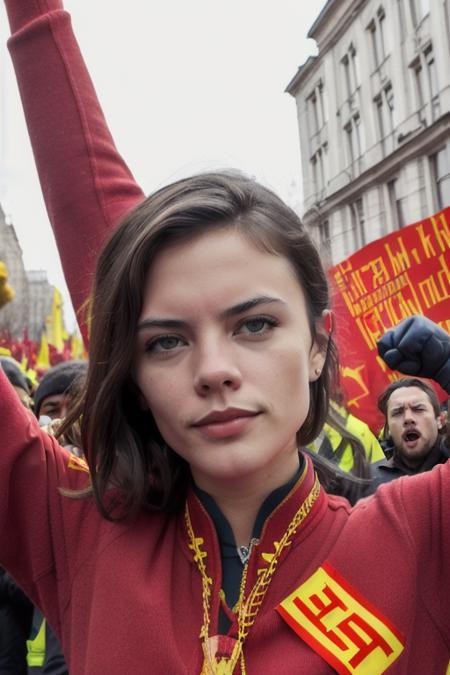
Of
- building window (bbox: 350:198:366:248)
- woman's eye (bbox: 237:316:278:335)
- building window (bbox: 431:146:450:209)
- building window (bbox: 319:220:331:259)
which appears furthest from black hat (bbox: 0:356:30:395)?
building window (bbox: 350:198:366:248)

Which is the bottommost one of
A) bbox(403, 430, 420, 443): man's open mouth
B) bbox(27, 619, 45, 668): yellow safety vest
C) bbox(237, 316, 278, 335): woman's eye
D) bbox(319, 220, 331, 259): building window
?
bbox(27, 619, 45, 668): yellow safety vest

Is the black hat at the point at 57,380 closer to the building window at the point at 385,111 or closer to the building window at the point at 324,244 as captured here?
the building window at the point at 324,244

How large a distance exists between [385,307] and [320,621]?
9.85ft

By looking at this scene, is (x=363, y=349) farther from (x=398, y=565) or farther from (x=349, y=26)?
(x=349, y=26)

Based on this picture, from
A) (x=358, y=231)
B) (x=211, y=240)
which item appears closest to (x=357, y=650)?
(x=211, y=240)

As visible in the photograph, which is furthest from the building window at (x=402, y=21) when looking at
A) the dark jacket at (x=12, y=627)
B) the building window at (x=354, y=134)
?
the dark jacket at (x=12, y=627)

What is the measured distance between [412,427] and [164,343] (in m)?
2.33

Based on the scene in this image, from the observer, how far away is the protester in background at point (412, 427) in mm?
3350

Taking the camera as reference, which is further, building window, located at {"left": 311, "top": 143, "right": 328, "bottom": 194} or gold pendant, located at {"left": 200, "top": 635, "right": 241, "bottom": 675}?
building window, located at {"left": 311, "top": 143, "right": 328, "bottom": 194}

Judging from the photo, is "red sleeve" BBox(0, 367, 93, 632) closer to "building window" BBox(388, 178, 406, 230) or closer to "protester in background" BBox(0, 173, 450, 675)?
"protester in background" BBox(0, 173, 450, 675)

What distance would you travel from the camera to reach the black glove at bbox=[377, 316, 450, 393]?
1431mm

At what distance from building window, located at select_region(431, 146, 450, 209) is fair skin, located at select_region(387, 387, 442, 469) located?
7.99 m

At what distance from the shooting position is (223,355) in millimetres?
1218

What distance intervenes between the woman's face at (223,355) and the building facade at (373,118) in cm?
970
